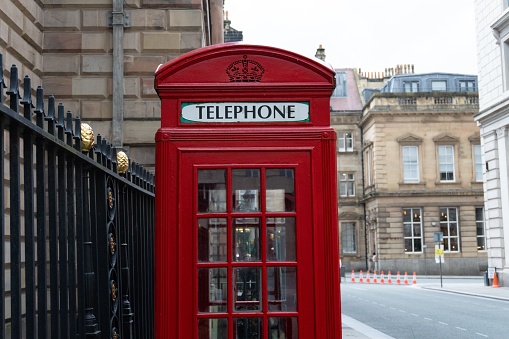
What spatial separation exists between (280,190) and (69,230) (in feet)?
4.04

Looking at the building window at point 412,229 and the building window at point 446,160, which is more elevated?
the building window at point 446,160

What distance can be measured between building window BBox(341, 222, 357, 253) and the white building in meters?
22.7

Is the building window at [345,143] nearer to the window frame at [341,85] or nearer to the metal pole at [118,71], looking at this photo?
the window frame at [341,85]

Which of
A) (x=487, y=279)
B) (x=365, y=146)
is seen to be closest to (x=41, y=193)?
(x=487, y=279)

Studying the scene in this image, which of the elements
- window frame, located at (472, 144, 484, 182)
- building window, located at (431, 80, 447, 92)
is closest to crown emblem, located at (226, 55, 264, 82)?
window frame, located at (472, 144, 484, 182)

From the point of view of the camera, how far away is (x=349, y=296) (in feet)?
92.9

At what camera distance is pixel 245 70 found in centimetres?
429

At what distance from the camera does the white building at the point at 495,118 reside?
→ 95.7 ft

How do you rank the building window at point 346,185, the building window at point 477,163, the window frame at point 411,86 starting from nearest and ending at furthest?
the building window at point 477,163 → the window frame at point 411,86 → the building window at point 346,185

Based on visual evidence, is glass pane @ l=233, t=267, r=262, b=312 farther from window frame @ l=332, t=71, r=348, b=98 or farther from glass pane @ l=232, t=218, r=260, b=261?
window frame @ l=332, t=71, r=348, b=98

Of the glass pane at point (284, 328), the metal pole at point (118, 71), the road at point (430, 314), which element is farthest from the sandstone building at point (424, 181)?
the glass pane at point (284, 328)

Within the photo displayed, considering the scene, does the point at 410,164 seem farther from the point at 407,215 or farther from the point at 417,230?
the point at 417,230

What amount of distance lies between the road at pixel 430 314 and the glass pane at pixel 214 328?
A: 36.9 ft

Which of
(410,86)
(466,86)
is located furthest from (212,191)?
(466,86)
